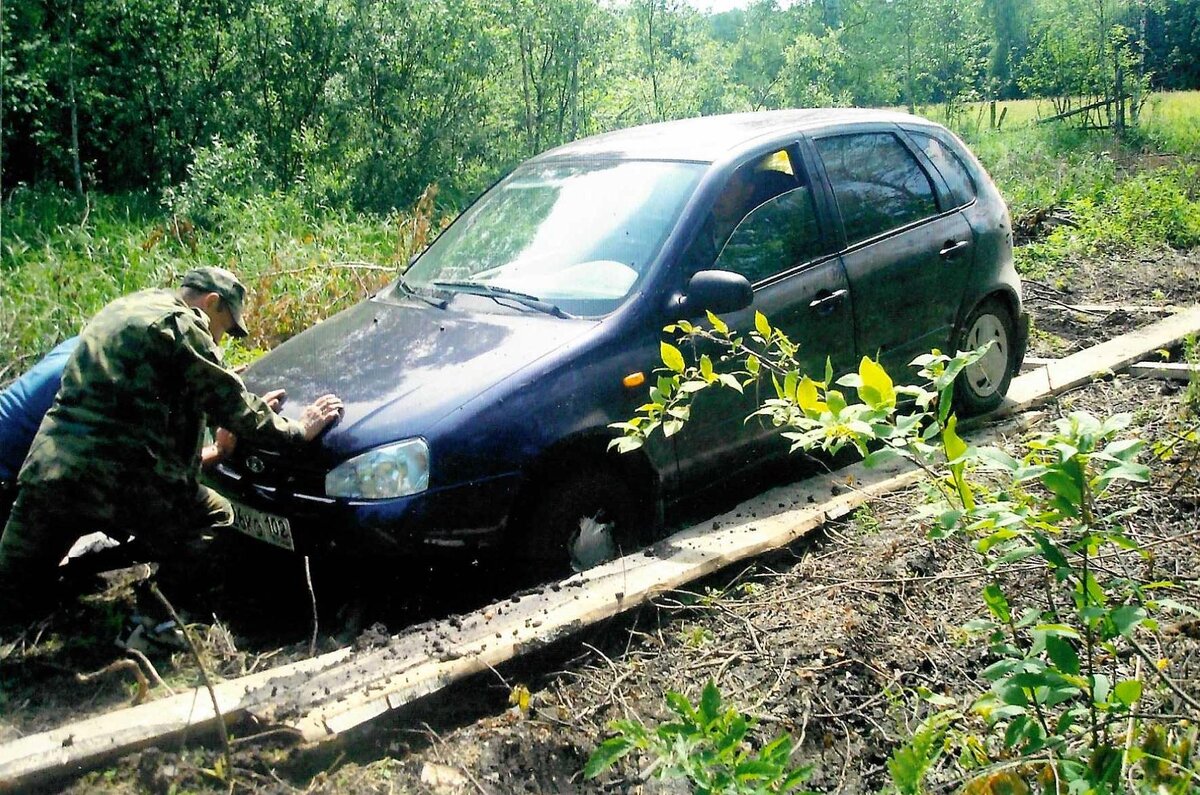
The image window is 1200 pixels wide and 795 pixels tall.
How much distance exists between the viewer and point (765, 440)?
454 centimetres

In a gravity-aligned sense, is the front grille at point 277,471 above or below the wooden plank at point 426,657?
above

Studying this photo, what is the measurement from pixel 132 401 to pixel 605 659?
2042mm

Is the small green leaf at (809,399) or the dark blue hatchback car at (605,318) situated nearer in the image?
the small green leaf at (809,399)

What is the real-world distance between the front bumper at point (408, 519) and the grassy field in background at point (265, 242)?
11.5 ft

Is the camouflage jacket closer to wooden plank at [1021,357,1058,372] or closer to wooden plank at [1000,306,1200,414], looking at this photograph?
wooden plank at [1000,306,1200,414]

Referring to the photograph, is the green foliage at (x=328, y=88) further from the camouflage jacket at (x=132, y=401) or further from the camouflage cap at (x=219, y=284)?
the camouflage jacket at (x=132, y=401)

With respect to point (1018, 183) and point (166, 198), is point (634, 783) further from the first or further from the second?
point (1018, 183)

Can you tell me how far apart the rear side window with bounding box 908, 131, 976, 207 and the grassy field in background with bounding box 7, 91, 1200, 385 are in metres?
4.23

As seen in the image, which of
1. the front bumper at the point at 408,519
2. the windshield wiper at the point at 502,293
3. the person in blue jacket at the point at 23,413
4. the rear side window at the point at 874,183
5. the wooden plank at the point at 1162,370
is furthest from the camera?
the wooden plank at the point at 1162,370

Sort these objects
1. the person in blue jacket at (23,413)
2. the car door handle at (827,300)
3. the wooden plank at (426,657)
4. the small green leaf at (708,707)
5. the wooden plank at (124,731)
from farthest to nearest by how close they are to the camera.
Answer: the car door handle at (827,300) < the person in blue jacket at (23,413) < the wooden plank at (426,657) < the wooden plank at (124,731) < the small green leaf at (708,707)

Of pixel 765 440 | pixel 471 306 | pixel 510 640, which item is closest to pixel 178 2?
pixel 471 306

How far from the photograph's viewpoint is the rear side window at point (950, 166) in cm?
554

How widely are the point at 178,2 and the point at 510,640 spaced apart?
12.3 metres

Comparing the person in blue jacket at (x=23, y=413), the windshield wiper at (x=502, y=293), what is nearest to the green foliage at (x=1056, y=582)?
the windshield wiper at (x=502, y=293)
